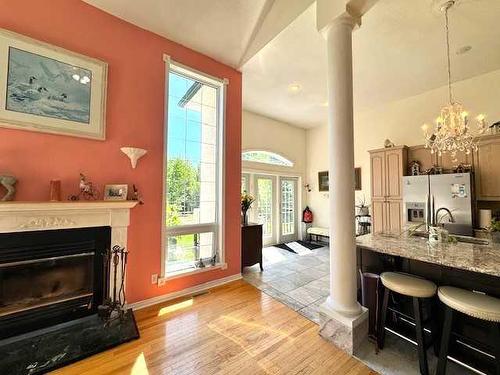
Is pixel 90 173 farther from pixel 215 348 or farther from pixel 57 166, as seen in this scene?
pixel 215 348

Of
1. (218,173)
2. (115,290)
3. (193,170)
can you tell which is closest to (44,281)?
(115,290)

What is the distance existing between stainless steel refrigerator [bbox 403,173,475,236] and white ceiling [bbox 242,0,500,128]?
180 cm

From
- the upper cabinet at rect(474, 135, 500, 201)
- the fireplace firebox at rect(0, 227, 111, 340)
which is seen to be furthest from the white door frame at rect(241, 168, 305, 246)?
the upper cabinet at rect(474, 135, 500, 201)

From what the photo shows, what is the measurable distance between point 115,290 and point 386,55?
4764 mm

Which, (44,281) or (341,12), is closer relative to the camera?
(341,12)

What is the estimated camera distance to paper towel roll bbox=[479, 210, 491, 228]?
331 cm

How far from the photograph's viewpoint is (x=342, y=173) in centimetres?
201

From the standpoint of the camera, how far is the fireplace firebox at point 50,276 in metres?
2.00

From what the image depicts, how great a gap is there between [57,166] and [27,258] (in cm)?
90

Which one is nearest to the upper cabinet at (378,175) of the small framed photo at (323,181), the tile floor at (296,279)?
the small framed photo at (323,181)

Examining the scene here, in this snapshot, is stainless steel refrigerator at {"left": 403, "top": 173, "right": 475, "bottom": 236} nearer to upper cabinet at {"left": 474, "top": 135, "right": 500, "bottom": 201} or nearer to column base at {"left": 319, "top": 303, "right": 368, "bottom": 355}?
upper cabinet at {"left": 474, "top": 135, "right": 500, "bottom": 201}

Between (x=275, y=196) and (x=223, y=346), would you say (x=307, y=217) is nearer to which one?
(x=275, y=196)

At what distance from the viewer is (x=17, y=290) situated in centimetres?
209

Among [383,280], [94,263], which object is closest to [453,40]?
[383,280]
